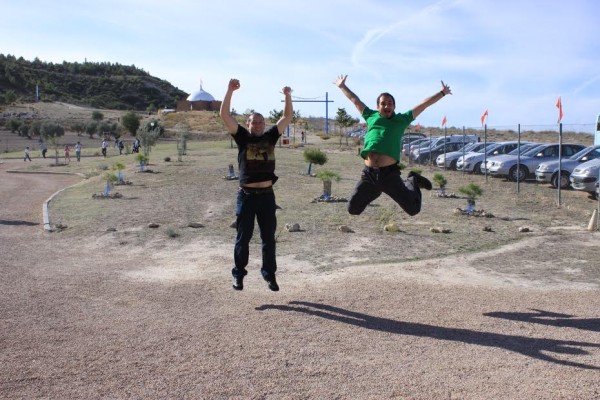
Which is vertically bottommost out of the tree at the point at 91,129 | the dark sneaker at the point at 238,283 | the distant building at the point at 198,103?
the dark sneaker at the point at 238,283

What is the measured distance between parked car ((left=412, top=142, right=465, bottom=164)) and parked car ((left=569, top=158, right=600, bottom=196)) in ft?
38.9

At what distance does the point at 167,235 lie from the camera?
12.1 m

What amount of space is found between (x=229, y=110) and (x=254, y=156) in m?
0.59

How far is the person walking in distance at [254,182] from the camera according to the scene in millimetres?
6938

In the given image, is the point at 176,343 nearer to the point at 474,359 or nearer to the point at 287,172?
the point at 474,359

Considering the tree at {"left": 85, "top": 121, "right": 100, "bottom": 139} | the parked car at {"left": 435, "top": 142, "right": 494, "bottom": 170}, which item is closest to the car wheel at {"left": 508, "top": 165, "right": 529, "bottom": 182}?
the parked car at {"left": 435, "top": 142, "right": 494, "bottom": 170}

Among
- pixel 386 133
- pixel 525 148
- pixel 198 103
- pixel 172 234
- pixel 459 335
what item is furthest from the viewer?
pixel 198 103

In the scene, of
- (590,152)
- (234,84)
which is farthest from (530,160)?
(234,84)

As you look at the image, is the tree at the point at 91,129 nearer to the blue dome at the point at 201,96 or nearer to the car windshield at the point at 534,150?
the blue dome at the point at 201,96

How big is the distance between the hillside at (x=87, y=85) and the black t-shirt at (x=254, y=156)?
107827 mm

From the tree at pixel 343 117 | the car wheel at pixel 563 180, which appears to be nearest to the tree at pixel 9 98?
the tree at pixel 343 117

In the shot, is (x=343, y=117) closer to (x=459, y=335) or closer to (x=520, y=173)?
(x=520, y=173)

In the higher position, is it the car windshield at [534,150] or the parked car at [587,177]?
the car windshield at [534,150]

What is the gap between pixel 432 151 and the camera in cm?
3198
